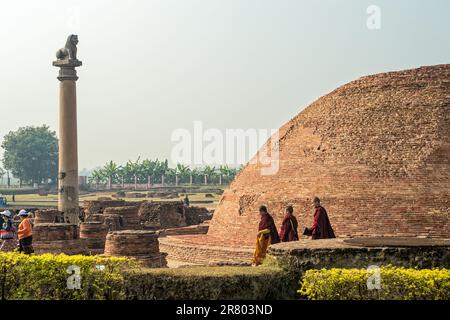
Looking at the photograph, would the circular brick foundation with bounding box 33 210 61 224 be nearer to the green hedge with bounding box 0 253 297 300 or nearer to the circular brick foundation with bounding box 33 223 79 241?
the circular brick foundation with bounding box 33 223 79 241

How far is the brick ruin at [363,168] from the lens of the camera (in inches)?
582

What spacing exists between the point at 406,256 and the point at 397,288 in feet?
3.11

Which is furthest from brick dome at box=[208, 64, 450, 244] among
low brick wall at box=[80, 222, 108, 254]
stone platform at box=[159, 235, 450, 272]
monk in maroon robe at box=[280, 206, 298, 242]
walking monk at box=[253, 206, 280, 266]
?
stone platform at box=[159, 235, 450, 272]

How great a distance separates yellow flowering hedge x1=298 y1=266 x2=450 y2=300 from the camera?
7.05 m

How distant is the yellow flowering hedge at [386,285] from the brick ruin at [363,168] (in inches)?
289

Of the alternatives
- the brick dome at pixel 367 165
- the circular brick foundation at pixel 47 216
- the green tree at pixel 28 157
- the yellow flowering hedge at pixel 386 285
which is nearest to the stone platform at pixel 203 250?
the brick dome at pixel 367 165

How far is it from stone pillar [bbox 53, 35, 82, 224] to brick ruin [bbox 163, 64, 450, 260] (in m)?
5.26

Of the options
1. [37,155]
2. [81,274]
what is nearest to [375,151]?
[81,274]

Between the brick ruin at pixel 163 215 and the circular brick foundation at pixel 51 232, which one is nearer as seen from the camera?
the circular brick foundation at pixel 51 232

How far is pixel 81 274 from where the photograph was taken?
26.5ft

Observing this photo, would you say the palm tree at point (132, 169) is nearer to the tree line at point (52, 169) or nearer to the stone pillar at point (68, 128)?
the tree line at point (52, 169)

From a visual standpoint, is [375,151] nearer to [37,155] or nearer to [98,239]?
[98,239]

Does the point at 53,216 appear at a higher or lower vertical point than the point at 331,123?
lower

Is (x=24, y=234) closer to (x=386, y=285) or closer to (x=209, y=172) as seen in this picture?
(x=386, y=285)
